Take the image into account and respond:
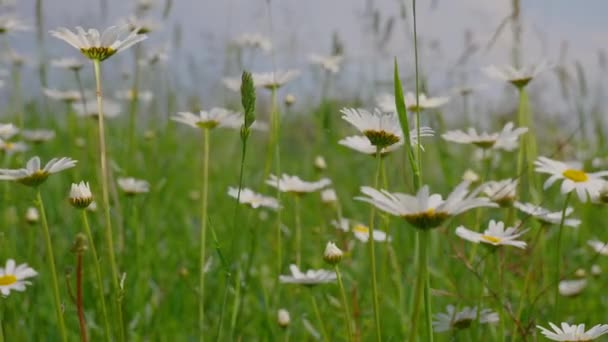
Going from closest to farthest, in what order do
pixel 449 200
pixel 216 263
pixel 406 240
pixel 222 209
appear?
pixel 449 200, pixel 216 263, pixel 406 240, pixel 222 209

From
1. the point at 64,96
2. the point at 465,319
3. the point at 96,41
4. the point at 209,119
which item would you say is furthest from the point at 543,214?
the point at 64,96

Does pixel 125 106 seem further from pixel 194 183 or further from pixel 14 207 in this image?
pixel 14 207

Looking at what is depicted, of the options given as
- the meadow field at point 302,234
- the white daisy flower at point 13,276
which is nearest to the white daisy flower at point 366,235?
the meadow field at point 302,234

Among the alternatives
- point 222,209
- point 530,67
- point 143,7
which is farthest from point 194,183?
point 530,67

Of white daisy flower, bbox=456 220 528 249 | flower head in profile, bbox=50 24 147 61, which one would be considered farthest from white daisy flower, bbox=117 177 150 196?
white daisy flower, bbox=456 220 528 249

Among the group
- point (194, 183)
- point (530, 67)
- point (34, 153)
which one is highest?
point (530, 67)

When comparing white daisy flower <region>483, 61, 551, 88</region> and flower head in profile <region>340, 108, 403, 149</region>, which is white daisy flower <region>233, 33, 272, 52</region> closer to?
white daisy flower <region>483, 61, 551, 88</region>
